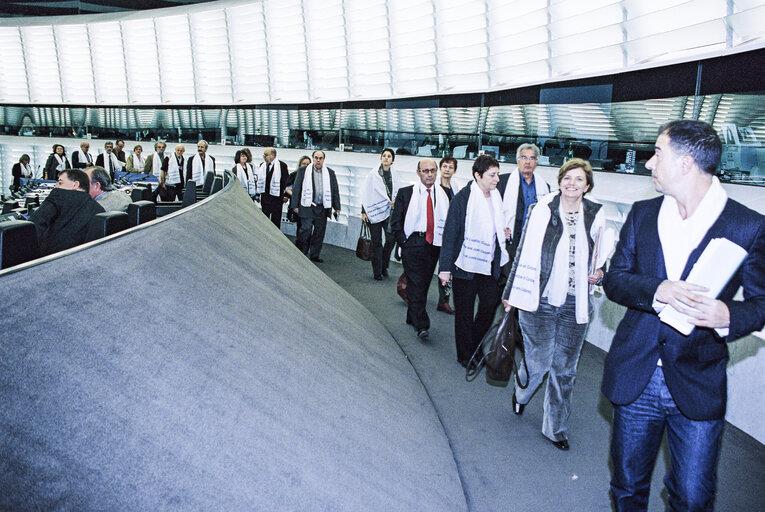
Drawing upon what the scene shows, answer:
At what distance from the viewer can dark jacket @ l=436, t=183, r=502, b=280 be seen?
642 cm

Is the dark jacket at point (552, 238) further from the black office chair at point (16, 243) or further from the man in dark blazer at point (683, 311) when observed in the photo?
the black office chair at point (16, 243)

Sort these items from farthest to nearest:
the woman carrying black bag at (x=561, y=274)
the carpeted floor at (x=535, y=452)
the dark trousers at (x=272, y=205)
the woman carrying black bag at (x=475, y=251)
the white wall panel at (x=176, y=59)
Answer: the white wall panel at (x=176, y=59), the dark trousers at (x=272, y=205), the woman carrying black bag at (x=475, y=251), the woman carrying black bag at (x=561, y=274), the carpeted floor at (x=535, y=452)

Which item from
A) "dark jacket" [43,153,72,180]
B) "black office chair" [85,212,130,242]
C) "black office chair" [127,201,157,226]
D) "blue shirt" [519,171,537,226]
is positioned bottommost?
"dark jacket" [43,153,72,180]

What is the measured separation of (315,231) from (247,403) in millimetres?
9890

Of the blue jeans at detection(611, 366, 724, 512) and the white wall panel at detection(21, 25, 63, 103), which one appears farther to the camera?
the white wall panel at detection(21, 25, 63, 103)

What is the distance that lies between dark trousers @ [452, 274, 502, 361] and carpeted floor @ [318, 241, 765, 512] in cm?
31

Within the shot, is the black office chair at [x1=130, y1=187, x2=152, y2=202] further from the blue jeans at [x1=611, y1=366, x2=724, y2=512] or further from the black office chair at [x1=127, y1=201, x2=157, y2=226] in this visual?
the blue jeans at [x1=611, y1=366, x2=724, y2=512]

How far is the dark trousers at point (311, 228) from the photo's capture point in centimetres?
1231

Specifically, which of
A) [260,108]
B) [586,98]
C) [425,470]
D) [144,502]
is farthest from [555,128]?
[260,108]

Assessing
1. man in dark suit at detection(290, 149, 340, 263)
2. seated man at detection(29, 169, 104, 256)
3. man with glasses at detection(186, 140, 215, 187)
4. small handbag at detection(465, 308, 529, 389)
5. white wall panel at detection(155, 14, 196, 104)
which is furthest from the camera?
white wall panel at detection(155, 14, 196, 104)

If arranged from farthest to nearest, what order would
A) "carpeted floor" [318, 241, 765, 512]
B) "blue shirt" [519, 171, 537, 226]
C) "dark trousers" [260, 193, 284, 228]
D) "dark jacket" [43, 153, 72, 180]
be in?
"dark jacket" [43, 153, 72, 180]
"dark trousers" [260, 193, 284, 228]
"blue shirt" [519, 171, 537, 226]
"carpeted floor" [318, 241, 765, 512]

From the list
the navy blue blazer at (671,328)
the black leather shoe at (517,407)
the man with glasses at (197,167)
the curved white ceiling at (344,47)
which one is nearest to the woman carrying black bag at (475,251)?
the black leather shoe at (517,407)

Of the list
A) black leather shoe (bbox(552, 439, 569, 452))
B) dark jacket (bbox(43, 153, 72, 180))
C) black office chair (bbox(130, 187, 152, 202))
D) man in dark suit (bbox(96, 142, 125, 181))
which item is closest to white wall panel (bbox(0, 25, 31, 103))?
dark jacket (bbox(43, 153, 72, 180))

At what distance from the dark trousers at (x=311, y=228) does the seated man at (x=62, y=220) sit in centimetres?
692
